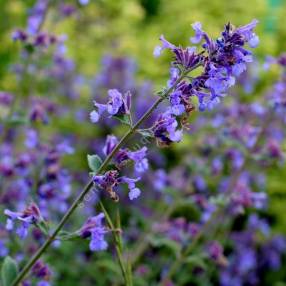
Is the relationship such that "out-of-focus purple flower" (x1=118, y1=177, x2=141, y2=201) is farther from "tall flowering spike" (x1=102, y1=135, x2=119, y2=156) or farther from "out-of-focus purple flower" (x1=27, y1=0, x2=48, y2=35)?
"out-of-focus purple flower" (x1=27, y1=0, x2=48, y2=35)

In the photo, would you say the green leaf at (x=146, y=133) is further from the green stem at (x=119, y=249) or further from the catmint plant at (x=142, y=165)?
the green stem at (x=119, y=249)

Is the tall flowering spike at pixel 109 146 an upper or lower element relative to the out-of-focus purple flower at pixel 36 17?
lower

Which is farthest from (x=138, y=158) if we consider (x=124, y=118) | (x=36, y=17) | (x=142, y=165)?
(x=36, y=17)

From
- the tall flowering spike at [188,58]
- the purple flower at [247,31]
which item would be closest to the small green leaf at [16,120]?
the tall flowering spike at [188,58]

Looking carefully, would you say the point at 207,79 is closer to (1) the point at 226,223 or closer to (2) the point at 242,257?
(1) the point at 226,223

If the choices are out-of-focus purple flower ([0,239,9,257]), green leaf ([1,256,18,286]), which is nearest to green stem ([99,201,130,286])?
green leaf ([1,256,18,286])
